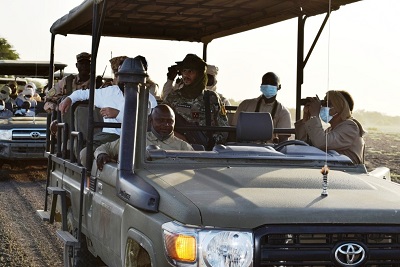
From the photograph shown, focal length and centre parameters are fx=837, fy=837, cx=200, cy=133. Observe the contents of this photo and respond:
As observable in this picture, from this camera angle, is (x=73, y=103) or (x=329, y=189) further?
(x=73, y=103)

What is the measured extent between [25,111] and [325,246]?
46.8 feet

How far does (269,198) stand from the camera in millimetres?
4055

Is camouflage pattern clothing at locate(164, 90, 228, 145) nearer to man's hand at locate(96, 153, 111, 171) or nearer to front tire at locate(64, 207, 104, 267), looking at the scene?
front tire at locate(64, 207, 104, 267)

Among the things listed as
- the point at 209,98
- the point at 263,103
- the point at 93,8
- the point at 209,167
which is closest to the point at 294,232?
the point at 209,167

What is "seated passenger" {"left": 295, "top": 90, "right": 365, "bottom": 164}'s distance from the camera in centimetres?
634

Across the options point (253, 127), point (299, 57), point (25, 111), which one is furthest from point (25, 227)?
point (25, 111)

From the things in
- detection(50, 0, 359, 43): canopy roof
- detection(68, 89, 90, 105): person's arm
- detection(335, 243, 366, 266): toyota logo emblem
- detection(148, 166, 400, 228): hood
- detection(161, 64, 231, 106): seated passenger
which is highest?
detection(50, 0, 359, 43): canopy roof

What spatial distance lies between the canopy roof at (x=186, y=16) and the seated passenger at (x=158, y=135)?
4.82 ft

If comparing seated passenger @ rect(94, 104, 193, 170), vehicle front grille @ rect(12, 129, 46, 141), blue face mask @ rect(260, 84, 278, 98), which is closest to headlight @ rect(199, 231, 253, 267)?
seated passenger @ rect(94, 104, 193, 170)

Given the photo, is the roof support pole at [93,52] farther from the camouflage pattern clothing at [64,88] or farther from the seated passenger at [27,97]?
the seated passenger at [27,97]

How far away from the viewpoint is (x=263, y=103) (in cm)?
828

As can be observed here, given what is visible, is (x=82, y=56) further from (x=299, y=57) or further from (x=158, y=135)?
(x=158, y=135)

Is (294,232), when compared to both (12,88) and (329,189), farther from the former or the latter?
(12,88)

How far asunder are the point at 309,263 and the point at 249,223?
345 millimetres
